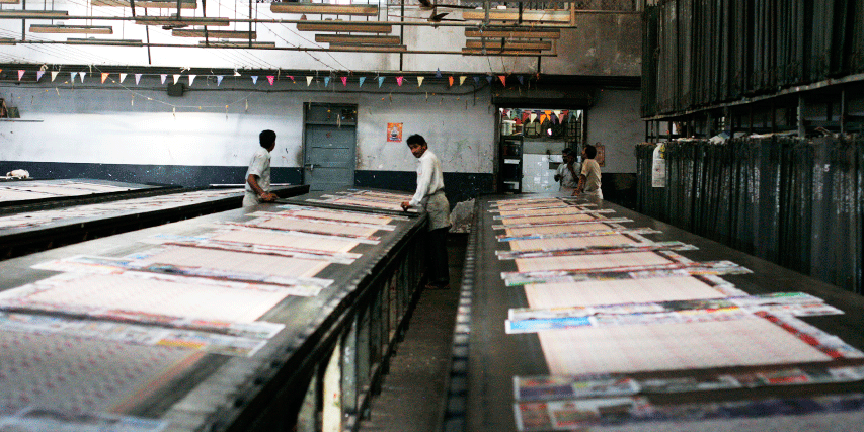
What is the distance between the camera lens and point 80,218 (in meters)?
4.36

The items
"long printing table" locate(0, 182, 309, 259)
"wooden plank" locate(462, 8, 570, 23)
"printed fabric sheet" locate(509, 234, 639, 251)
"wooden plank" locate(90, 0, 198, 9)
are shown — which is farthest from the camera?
Answer: "wooden plank" locate(90, 0, 198, 9)

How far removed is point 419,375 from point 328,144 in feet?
26.7

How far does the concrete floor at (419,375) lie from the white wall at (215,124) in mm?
5482

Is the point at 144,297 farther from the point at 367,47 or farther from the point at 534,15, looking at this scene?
the point at 367,47

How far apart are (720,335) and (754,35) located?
335 centimetres

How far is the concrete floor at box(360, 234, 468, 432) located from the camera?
11.7 feet

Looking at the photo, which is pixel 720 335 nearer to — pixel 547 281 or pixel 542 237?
pixel 547 281

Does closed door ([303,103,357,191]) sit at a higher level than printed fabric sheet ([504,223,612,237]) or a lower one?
higher

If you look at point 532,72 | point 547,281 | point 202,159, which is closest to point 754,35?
point 547,281

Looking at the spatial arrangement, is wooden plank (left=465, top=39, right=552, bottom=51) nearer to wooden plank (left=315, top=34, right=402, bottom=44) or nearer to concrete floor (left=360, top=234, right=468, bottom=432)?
wooden plank (left=315, top=34, right=402, bottom=44)

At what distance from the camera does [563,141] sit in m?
11.6

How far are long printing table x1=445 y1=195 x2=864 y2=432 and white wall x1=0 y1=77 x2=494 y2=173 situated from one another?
9.31m

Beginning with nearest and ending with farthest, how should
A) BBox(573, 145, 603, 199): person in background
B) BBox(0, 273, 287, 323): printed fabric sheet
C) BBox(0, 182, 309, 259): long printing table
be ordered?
BBox(0, 273, 287, 323): printed fabric sheet, BBox(0, 182, 309, 259): long printing table, BBox(573, 145, 603, 199): person in background

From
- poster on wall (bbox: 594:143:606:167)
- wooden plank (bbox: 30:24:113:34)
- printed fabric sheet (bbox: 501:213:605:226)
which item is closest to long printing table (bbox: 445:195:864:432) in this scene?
printed fabric sheet (bbox: 501:213:605:226)
